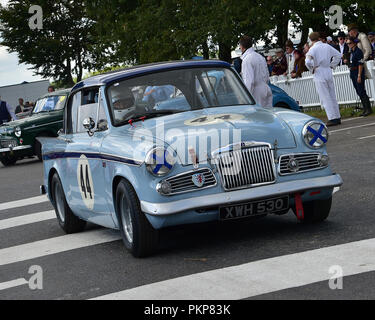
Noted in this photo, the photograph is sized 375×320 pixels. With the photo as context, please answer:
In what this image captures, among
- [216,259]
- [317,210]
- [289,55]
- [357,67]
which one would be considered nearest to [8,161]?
[289,55]

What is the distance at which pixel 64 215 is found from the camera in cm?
959

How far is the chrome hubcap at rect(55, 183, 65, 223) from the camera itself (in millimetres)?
9656

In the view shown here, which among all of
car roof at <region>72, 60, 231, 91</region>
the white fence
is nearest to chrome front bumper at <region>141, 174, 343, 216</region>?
car roof at <region>72, 60, 231, 91</region>

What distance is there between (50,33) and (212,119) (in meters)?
53.5

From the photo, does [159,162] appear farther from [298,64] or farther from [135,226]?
[298,64]

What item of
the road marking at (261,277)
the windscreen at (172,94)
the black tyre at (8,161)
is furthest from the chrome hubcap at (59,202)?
the black tyre at (8,161)

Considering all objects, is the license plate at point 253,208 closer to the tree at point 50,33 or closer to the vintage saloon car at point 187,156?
the vintage saloon car at point 187,156

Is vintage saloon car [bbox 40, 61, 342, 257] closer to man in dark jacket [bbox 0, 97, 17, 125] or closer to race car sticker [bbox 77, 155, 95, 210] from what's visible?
race car sticker [bbox 77, 155, 95, 210]

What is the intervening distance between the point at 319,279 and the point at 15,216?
6476 mm

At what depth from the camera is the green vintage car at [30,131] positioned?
21688mm

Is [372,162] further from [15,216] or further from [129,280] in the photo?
[129,280]

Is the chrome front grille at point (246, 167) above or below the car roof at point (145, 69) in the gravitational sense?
below

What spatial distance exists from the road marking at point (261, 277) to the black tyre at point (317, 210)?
3.92ft
